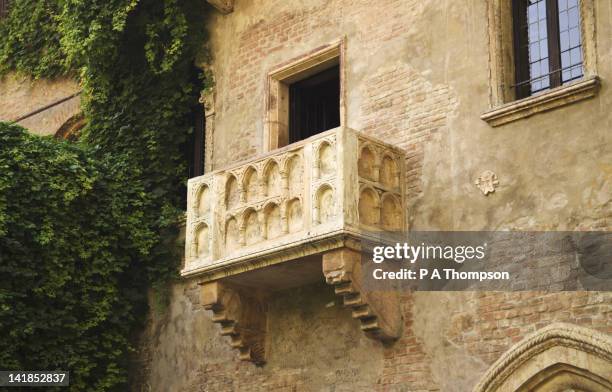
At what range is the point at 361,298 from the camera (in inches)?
421

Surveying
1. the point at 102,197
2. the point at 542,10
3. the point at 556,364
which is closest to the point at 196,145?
the point at 102,197

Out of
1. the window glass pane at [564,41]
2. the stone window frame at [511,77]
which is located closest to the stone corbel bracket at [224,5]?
the stone window frame at [511,77]

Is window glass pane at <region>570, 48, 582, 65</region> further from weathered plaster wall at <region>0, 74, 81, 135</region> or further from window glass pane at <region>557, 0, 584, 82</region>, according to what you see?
weathered plaster wall at <region>0, 74, 81, 135</region>

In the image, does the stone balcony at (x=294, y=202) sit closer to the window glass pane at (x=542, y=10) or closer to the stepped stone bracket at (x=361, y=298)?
the stepped stone bracket at (x=361, y=298)

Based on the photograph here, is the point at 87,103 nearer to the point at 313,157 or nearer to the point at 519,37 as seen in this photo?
the point at 313,157

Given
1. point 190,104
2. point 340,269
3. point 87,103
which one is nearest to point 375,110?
point 340,269

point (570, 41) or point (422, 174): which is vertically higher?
point (570, 41)

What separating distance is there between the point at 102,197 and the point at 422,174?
170 inches

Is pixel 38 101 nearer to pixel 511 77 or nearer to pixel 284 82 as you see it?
pixel 284 82

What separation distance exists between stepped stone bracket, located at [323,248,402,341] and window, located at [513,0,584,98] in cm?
221

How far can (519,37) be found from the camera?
35.9ft

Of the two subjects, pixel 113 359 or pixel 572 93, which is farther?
pixel 113 359

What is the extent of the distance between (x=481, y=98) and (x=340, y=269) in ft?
6.77

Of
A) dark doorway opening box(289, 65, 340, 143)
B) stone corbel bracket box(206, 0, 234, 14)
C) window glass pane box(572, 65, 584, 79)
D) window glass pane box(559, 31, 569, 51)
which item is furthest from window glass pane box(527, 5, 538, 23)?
stone corbel bracket box(206, 0, 234, 14)
